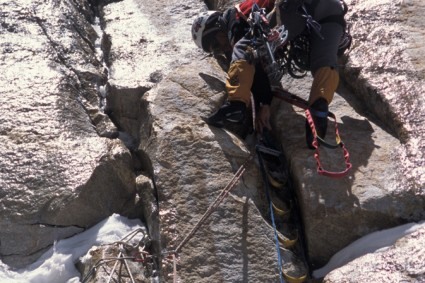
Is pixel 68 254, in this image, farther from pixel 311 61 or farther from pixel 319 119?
pixel 311 61

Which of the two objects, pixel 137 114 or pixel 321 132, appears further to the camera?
pixel 137 114

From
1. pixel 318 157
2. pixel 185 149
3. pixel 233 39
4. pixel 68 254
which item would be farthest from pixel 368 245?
pixel 233 39

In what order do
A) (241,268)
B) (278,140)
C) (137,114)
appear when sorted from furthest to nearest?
(137,114)
(278,140)
(241,268)

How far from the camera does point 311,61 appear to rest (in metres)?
5.41

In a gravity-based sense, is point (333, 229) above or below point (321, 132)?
below

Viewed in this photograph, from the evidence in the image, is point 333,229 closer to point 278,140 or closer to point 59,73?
point 278,140

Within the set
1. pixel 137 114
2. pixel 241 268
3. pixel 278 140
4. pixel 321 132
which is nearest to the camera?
pixel 241 268

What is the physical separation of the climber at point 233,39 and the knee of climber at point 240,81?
23 mm

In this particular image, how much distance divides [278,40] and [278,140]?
2.67 ft

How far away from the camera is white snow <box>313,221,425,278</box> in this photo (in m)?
4.35

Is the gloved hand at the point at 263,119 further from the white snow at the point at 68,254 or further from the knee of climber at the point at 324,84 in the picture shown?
the white snow at the point at 68,254

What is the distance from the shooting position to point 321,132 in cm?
502

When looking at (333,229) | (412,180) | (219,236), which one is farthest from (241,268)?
(412,180)

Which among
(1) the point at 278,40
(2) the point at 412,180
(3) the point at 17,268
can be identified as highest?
(1) the point at 278,40
